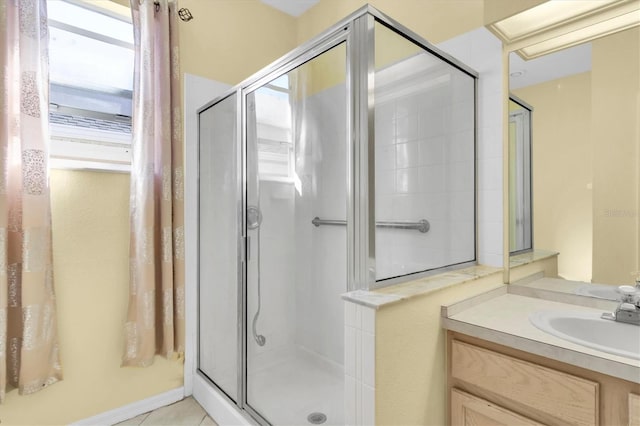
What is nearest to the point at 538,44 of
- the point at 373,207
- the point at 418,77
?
the point at 418,77

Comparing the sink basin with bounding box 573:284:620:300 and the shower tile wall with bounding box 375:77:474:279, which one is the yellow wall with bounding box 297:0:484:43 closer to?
the shower tile wall with bounding box 375:77:474:279

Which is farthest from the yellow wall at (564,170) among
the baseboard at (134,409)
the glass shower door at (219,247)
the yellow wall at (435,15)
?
the baseboard at (134,409)

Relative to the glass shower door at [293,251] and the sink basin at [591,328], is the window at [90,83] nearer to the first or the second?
the glass shower door at [293,251]

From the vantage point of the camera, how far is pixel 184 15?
2084 mm

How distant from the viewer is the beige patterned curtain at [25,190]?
1.48 metres

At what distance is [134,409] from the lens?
6.26ft

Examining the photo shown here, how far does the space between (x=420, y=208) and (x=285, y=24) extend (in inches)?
80.8

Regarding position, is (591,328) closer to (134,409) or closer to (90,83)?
(134,409)

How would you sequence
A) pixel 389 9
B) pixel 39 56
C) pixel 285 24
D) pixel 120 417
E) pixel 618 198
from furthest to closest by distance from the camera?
1. pixel 285 24
2. pixel 389 9
3. pixel 120 417
4. pixel 39 56
5. pixel 618 198

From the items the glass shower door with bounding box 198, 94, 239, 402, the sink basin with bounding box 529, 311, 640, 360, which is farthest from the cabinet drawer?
the glass shower door with bounding box 198, 94, 239, 402

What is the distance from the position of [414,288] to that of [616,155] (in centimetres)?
95

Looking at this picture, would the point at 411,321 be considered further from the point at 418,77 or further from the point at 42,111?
the point at 42,111

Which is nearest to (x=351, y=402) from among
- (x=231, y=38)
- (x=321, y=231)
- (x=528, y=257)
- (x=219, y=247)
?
(x=321, y=231)

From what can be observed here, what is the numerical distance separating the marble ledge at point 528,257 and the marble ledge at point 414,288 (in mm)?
72
